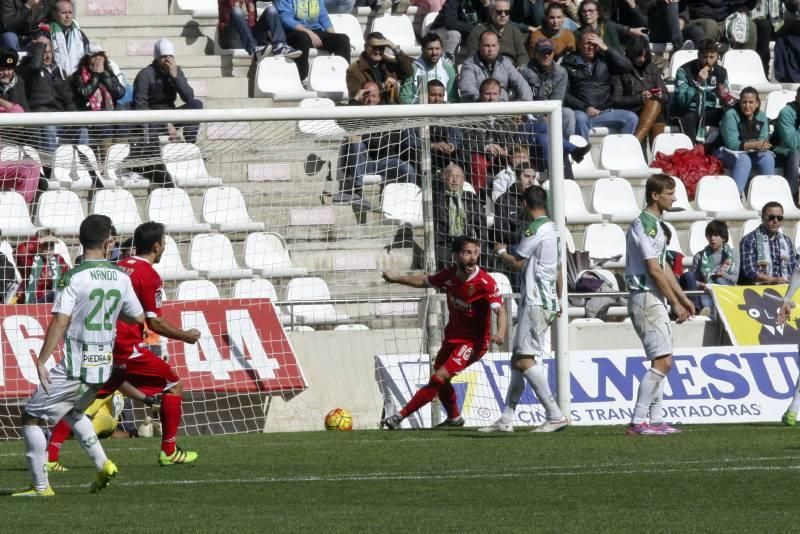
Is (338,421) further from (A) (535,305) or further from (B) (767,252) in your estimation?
(B) (767,252)

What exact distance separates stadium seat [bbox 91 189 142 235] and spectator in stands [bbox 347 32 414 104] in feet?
12.4

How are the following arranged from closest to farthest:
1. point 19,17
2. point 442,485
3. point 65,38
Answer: point 442,485
point 65,38
point 19,17

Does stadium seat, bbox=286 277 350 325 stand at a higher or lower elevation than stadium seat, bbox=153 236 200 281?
lower

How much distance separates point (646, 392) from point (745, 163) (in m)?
8.60

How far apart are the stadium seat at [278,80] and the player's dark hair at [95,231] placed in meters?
10.8

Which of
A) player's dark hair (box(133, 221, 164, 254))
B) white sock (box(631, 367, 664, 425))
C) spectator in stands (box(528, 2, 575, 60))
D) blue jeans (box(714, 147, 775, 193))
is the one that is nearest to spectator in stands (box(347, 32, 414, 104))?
spectator in stands (box(528, 2, 575, 60))

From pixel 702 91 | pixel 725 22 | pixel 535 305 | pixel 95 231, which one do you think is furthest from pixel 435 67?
pixel 95 231

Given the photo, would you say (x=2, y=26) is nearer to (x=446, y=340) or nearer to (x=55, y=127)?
(x=55, y=127)

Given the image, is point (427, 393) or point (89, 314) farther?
point (427, 393)

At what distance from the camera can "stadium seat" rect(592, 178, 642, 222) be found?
20.0m

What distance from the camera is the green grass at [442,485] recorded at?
26.5 ft

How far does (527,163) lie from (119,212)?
171 inches

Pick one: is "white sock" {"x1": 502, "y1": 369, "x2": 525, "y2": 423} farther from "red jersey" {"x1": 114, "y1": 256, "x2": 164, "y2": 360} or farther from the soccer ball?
"red jersey" {"x1": 114, "y1": 256, "x2": 164, "y2": 360}

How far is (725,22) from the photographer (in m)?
24.1
